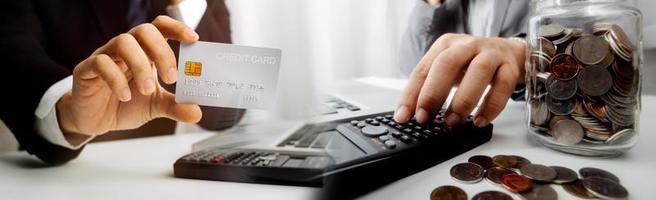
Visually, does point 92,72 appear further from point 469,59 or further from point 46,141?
point 469,59

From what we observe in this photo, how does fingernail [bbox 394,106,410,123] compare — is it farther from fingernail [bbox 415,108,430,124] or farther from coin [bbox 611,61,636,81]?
coin [bbox 611,61,636,81]

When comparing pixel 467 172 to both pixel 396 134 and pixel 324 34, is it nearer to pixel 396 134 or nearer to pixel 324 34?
pixel 396 134

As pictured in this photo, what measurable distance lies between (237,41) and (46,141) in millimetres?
236

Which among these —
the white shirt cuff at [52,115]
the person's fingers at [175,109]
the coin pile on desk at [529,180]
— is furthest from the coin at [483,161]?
the white shirt cuff at [52,115]

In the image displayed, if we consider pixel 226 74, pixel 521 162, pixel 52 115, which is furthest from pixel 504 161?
pixel 52 115

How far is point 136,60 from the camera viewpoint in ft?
0.88

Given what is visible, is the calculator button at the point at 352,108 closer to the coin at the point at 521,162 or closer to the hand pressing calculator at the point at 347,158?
the hand pressing calculator at the point at 347,158

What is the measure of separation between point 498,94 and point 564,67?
78 millimetres

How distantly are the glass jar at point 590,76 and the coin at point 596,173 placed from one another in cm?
4

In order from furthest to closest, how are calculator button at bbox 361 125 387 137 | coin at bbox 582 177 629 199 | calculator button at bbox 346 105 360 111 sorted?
calculator button at bbox 346 105 360 111, calculator button at bbox 361 125 387 137, coin at bbox 582 177 629 199

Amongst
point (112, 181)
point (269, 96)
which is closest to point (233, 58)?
point (269, 96)

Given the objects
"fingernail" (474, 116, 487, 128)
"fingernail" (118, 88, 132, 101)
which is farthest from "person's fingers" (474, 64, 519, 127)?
"fingernail" (118, 88, 132, 101)

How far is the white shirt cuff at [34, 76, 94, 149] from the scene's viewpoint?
1.05ft

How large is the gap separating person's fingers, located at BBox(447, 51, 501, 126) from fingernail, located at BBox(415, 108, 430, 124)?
0.9 inches
